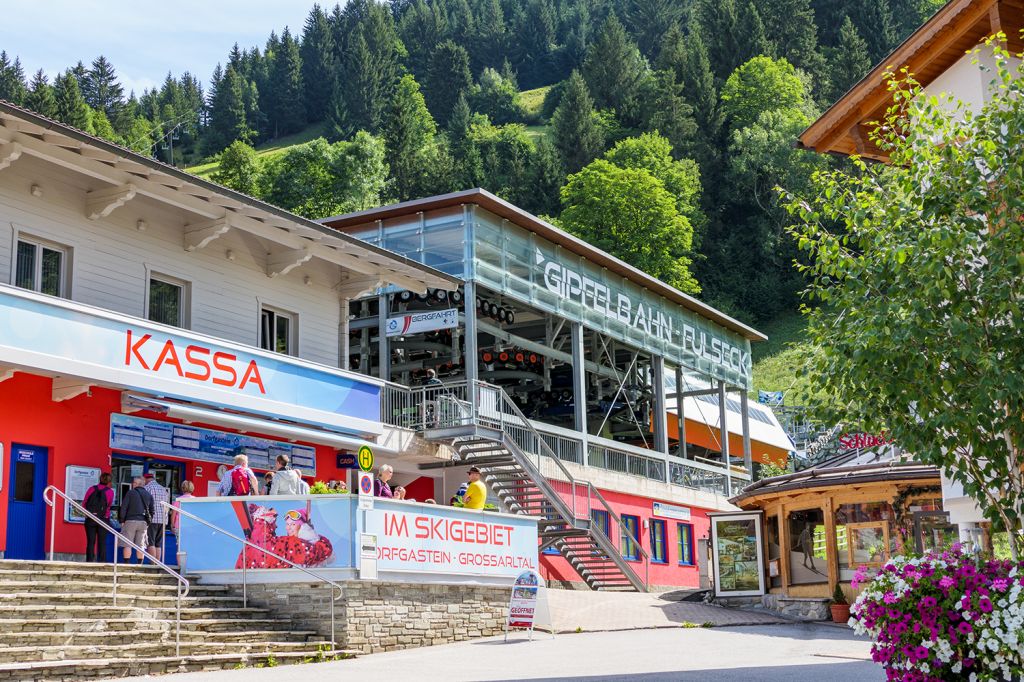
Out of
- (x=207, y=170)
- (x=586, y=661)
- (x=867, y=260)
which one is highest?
(x=207, y=170)

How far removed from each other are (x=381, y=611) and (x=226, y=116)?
119 m

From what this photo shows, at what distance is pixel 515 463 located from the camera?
2919 centimetres

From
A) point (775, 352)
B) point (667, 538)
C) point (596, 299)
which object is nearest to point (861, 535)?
point (667, 538)

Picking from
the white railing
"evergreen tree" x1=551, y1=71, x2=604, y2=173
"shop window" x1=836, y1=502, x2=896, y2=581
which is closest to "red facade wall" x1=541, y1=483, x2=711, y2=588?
the white railing

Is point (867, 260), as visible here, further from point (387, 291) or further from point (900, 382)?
point (387, 291)

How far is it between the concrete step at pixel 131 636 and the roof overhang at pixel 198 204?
751 cm

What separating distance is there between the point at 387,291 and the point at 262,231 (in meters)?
9.02

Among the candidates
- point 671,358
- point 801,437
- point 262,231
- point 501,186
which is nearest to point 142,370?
point 262,231

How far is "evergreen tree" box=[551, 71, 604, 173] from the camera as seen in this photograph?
323 feet

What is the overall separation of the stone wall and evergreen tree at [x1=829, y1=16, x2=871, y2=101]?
88.4 meters

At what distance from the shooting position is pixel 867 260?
39.2 feet

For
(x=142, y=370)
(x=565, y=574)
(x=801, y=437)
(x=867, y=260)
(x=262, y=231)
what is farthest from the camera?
(x=801, y=437)

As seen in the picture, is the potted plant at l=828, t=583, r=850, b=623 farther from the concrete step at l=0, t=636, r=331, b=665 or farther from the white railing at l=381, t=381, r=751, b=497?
the concrete step at l=0, t=636, r=331, b=665

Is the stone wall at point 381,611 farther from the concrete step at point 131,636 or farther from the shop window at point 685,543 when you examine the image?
the shop window at point 685,543
